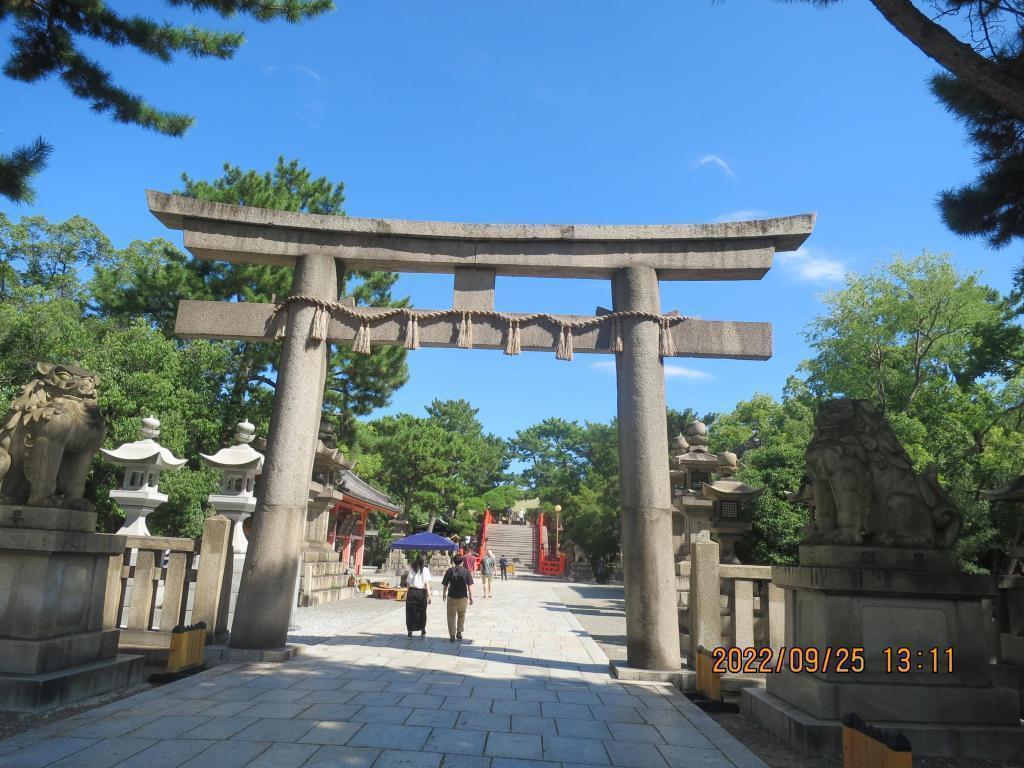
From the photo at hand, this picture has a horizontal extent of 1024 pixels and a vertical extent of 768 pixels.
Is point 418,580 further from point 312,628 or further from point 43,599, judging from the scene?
point 43,599

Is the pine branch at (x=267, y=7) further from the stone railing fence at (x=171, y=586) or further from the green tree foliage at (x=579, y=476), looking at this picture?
the green tree foliage at (x=579, y=476)

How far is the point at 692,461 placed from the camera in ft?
50.0

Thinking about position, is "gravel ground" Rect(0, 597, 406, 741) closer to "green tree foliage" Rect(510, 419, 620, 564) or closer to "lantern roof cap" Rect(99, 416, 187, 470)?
"lantern roof cap" Rect(99, 416, 187, 470)

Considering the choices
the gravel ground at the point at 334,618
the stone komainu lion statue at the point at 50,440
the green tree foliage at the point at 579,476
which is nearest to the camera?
the stone komainu lion statue at the point at 50,440

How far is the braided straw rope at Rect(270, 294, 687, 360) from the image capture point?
29.0 feet

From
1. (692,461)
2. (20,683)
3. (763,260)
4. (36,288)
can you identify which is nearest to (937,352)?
(692,461)

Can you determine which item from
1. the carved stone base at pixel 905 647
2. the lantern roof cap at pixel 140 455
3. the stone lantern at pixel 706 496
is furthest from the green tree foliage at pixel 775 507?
the lantern roof cap at pixel 140 455

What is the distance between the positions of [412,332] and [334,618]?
7852 millimetres

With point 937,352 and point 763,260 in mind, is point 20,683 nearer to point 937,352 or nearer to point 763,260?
point 763,260

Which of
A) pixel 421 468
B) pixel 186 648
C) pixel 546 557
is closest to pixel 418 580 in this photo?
pixel 186 648

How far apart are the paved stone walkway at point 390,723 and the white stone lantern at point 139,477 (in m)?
6.91

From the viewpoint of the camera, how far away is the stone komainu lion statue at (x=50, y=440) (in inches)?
235

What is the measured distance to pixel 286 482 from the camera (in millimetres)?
8375

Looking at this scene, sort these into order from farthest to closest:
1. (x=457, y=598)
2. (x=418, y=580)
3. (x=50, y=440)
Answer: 1. (x=418, y=580)
2. (x=457, y=598)
3. (x=50, y=440)
